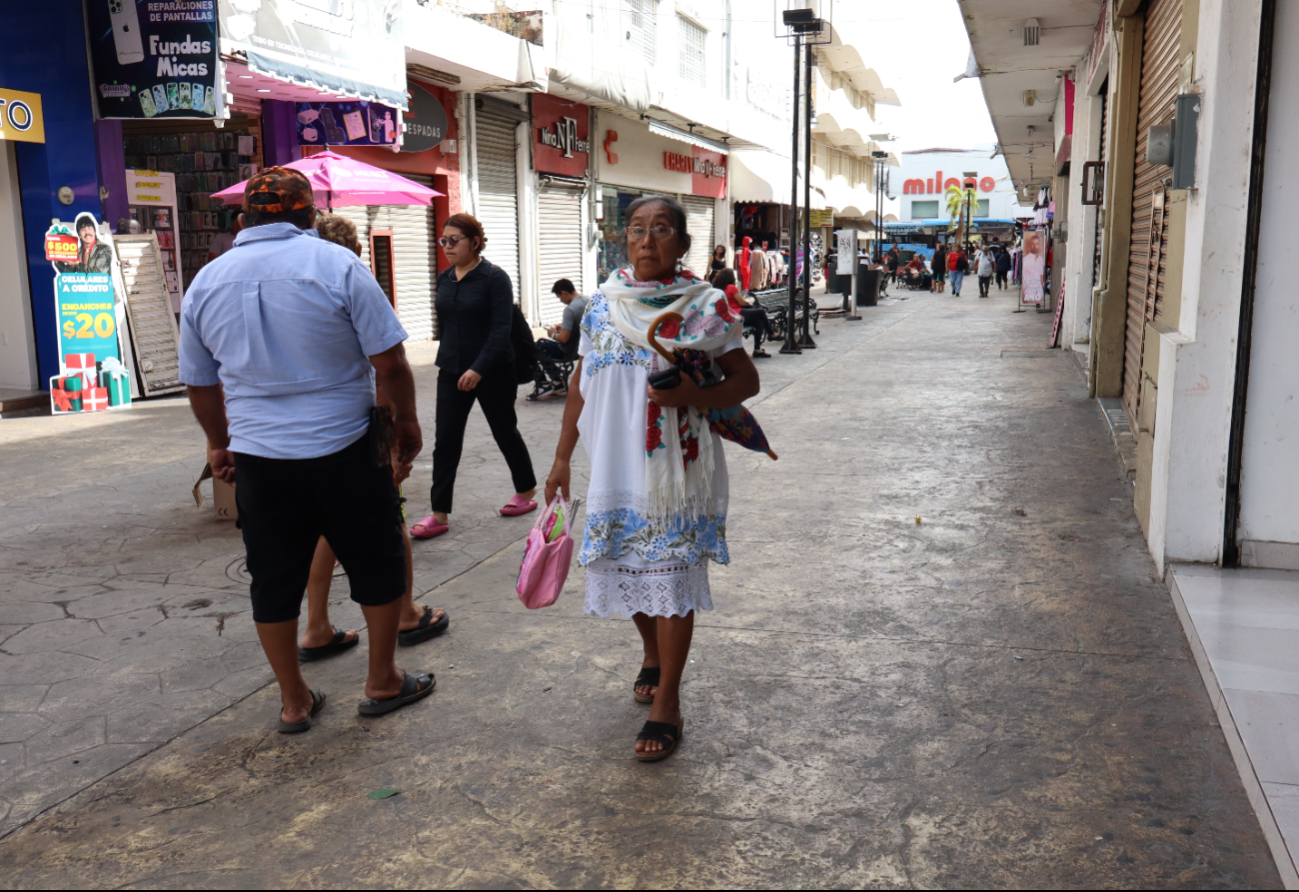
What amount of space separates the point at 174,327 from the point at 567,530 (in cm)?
987

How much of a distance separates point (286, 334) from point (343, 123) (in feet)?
37.7

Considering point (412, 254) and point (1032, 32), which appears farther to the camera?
point (412, 254)

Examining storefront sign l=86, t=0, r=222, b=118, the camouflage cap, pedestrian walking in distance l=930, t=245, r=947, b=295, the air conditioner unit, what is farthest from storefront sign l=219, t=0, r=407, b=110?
pedestrian walking in distance l=930, t=245, r=947, b=295

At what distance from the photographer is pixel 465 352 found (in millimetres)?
6016

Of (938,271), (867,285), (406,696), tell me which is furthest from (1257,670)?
(938,271)

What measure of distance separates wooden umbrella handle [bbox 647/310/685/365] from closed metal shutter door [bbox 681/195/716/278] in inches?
1075

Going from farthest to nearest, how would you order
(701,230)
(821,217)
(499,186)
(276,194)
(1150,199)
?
(821,217), (701,230), (499,186), (1150,199), (276,194)

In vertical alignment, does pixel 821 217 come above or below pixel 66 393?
above

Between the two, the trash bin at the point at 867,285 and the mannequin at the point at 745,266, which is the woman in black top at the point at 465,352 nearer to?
the mannequin at the point at 745,266

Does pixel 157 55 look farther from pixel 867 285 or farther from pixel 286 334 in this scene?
pixel 867 285

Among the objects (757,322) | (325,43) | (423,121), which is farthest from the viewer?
(423,121)

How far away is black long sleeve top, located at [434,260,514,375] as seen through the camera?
5953 mm

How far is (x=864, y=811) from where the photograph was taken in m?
3.02

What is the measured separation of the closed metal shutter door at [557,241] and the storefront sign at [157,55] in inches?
406
